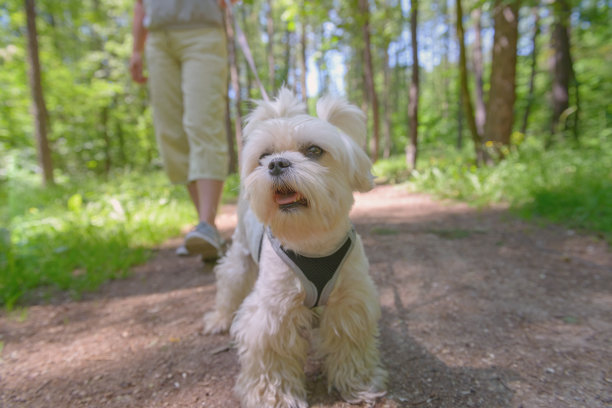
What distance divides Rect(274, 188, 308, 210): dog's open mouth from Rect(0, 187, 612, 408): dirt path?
97 centimetres

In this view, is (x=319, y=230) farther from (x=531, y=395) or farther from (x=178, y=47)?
(x=178, y=47)

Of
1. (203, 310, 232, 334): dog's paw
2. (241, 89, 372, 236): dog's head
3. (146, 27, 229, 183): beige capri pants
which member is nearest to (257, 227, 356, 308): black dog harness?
(241, 89, 372, 236): dog's head

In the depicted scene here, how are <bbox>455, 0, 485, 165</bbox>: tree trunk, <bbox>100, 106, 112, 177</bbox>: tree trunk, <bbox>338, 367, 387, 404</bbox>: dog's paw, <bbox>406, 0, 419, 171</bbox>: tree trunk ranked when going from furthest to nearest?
1. <bbox>100, 106, 112, 177</bbox>: tree trunk
2. <bbox>406, 0, 419, 171</bbox>: tree trunk
3. <bbox>455, 0, 485, 165</bbox>: tree trunk
4. <bbox>338, 367, 387, 404</bbox>: dog's paw

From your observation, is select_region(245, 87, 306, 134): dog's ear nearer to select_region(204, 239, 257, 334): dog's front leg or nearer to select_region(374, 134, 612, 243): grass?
select_region(204, 239, 257, 334): dog's front leg

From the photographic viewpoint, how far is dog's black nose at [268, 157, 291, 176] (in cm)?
143

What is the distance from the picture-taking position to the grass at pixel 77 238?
3.05 m

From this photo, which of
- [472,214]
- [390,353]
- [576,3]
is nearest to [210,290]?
[390,353]

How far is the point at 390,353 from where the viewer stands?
190cm

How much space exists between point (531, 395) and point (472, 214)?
3545mm

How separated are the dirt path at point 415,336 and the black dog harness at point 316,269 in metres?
0.52

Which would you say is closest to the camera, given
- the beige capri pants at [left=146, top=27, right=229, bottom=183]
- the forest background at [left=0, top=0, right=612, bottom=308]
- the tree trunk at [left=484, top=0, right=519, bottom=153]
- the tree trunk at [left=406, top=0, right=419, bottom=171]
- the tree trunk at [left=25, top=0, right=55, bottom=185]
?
the beige capri pants at [left=146, top=27, right=229, bottom=183]

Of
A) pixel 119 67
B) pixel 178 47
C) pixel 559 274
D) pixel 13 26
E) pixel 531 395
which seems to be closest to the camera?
pixel 531 395

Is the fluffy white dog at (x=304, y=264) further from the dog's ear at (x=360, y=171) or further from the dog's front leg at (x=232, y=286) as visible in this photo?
the dog's front leg at (x=232, y=286)

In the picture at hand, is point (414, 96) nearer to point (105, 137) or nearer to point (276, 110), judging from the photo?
point (276, 110)
